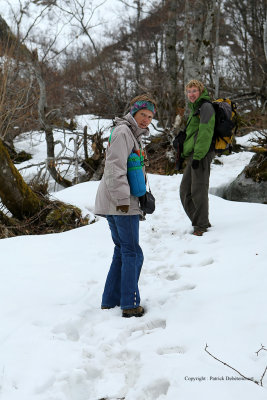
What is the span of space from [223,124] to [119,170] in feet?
7.11

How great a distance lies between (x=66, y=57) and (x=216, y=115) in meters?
19.1

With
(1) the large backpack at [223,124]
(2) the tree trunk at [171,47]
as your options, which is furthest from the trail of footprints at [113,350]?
Answer: (2) the tree trunk at [171,47]

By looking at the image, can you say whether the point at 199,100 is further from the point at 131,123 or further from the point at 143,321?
the point at 143,321

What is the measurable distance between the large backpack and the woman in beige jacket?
1713mm

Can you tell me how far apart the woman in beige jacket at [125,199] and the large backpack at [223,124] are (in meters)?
1.71

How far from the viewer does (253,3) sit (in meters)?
15.7

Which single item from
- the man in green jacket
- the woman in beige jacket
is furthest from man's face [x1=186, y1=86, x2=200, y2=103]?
the woman in beige jacket

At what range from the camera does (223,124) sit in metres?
4.23

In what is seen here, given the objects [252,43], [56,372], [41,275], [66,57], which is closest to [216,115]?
[41,275]

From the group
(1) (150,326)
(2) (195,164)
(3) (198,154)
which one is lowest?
(1) (150,326)

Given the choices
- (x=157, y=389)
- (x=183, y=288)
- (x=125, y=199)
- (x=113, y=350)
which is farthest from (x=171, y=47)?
(x=157, y=389)

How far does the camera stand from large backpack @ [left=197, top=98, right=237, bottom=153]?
4.23 metres

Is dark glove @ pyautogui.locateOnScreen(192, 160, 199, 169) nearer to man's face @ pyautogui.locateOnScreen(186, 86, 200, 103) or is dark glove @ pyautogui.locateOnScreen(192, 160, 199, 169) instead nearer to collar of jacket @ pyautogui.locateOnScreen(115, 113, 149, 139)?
man's face @ pyautogui.locateOnScreen(186, 86, 200, 103)

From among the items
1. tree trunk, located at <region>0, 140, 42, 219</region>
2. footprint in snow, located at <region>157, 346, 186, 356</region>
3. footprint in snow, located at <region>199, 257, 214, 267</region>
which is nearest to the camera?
footprint in snow, located at <region>157, 346, 186, 356</region>
